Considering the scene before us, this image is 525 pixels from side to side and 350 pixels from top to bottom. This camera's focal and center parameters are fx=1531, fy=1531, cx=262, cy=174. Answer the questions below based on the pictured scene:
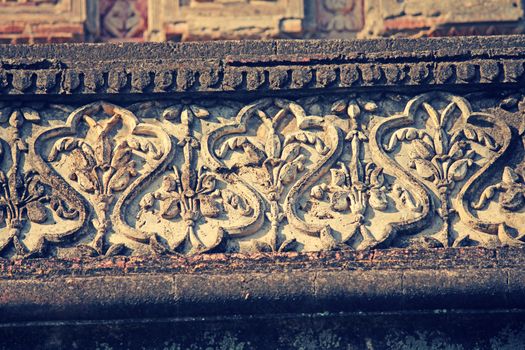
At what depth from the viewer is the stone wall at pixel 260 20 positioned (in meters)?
6.14

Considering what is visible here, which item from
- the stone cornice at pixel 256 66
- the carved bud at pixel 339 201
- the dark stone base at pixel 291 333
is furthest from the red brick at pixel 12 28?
the carved bud at pixel 339 201

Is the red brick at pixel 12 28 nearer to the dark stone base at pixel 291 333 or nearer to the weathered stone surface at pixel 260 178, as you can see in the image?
the weathered stone surface at pixel 260 178

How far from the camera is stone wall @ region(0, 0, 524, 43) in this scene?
6137 millimetres

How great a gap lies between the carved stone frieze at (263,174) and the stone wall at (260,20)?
40 cm

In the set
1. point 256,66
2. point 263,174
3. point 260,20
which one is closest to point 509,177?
point 263,174

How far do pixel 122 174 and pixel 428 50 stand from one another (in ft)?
4.15

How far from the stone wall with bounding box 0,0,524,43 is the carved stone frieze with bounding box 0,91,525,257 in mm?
398

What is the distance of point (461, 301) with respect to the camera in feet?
17.8

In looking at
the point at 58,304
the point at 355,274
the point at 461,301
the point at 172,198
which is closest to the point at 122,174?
the point at 172,198

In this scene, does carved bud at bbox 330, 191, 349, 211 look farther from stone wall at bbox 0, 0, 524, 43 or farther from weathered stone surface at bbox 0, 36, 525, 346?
stone wall at bbox 0, 0, 524, 43

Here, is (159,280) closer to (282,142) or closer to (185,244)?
(185,244)

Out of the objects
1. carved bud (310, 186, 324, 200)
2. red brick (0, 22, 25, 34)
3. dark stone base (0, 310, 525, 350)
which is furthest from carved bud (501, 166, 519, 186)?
red brick (0, 22, 25, 34)

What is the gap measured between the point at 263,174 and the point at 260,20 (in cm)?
75

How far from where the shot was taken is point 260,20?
6148mm
